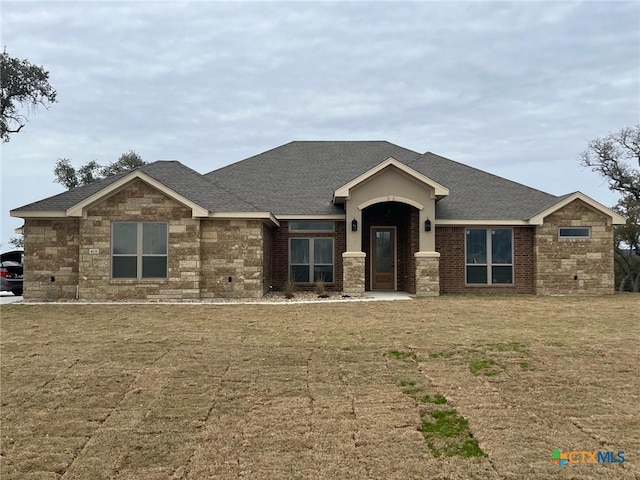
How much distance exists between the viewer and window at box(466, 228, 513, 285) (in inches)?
711

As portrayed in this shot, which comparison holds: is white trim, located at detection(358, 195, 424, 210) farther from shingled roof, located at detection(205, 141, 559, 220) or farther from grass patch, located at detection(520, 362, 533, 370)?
grass patch, located at detection(520, 362, 533, 370)

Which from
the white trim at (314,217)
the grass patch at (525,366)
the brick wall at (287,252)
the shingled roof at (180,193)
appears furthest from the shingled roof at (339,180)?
the grass patch at (525,366)

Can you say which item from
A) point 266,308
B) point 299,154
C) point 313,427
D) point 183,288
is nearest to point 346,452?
point 313,427

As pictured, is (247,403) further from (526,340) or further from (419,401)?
(526,340)

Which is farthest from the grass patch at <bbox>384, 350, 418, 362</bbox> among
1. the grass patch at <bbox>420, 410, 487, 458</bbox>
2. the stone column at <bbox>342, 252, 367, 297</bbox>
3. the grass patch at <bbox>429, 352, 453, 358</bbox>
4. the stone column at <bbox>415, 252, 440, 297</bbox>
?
the stone column at <bbox>415, 252, 440, 297</bbox>

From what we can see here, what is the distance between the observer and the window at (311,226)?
18859mm

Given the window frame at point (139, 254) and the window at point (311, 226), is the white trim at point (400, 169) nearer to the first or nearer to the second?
the window at point (311, 226)

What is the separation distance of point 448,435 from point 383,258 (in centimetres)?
1418

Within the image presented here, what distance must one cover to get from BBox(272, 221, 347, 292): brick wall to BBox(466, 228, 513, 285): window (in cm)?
442

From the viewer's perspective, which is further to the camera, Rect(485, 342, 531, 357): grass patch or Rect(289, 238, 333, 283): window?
Rect(289, 238, 333, 283): window

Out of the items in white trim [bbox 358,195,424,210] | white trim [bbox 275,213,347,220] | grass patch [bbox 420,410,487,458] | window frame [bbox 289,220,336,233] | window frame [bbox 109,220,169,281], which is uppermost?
white trim [bbox 358,195,424,210]

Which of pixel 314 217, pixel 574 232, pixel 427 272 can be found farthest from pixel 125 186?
pixel 574 232

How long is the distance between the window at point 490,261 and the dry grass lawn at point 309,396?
7126 millimetres

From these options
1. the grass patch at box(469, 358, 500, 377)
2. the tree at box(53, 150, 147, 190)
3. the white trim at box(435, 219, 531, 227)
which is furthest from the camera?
the tree at box(53, 150, 147, 190)
